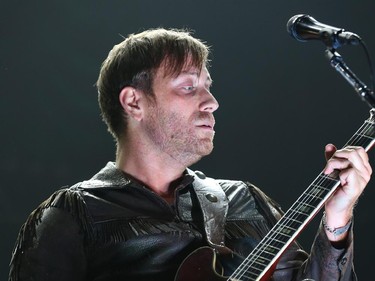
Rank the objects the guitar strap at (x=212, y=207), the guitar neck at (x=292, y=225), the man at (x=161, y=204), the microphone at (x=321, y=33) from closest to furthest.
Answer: the microphone at (x=321, y=33) < the guitar neck at (x=292, y=225) < the man at (x=161, y=204) < the guitar strap at (x=212, y=207)

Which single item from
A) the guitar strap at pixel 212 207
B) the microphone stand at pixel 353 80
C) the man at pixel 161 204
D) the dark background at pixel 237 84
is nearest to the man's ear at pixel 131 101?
the man at pixel 161 204

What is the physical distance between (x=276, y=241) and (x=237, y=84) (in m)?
2.26

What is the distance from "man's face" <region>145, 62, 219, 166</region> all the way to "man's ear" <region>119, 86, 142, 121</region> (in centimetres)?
6

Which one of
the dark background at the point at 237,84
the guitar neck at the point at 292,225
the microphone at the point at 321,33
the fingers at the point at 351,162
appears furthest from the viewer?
the dark background at the point at 237,84

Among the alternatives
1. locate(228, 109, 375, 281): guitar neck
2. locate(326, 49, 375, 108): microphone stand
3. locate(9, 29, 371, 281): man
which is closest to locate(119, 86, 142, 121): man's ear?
locate(9, 29, 371, 281): man

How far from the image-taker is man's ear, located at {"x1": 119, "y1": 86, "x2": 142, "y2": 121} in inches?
109

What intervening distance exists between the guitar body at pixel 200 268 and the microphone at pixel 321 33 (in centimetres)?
75

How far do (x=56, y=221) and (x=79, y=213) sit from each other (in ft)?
0.28

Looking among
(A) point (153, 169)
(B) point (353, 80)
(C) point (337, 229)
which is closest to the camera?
(B) point (353, 80)

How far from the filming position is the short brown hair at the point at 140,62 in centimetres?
275

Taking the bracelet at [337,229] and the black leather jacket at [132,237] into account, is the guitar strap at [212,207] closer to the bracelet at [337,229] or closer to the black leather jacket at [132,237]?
the black leather jacket at [132,237]

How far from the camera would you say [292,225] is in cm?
216

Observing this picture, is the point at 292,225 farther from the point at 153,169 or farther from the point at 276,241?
the point at 153,169

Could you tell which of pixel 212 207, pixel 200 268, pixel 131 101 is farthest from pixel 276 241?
pixel 131 101
